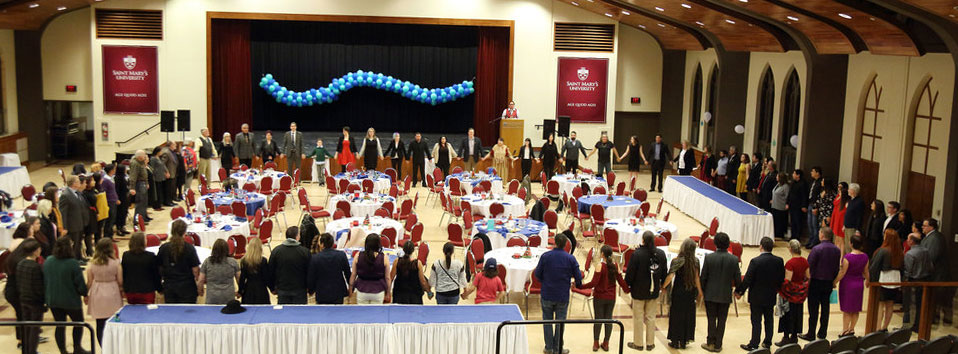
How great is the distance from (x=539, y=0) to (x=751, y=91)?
607 cm

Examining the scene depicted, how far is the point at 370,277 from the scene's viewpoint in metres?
9.09

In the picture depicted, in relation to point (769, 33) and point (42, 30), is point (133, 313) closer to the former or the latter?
point (769, 33)

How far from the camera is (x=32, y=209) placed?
515 inches

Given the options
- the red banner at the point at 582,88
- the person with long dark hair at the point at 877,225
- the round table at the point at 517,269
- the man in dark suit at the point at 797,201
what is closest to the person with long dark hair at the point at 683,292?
the round table at the point at 517,269

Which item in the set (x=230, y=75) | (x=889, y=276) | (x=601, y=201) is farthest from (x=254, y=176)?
(x=889, y=276)

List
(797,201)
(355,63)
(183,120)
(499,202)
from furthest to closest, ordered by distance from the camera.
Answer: (355,63) < (183,120) < (797,201) < (499,202)

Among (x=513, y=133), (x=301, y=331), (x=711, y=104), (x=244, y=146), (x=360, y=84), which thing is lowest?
(x=301, y=331)

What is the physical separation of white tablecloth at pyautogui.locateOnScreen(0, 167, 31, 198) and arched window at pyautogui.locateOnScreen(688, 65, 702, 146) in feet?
53.9

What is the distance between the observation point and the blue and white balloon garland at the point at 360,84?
26531 millimetres

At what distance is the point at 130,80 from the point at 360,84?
6688 mm

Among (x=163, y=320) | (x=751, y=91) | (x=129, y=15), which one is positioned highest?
(x=129, y=15)

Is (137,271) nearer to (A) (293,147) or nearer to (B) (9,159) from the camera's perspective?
(A) (293,147)

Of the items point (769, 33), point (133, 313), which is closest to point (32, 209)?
point (133, 313)

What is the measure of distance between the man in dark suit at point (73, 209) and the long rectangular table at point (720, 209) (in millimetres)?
10330
